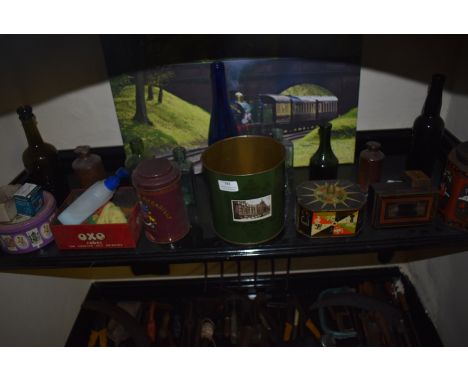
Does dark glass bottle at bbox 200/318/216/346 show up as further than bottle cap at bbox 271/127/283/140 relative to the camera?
Yes

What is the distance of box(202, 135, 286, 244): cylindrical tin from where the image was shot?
0.73 metres

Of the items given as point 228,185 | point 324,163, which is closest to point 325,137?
point 324,163

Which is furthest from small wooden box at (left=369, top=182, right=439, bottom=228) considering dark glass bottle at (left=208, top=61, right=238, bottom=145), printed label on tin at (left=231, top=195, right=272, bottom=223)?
dark glass bottle at (left=208, top=61, right=238, bottom=145)

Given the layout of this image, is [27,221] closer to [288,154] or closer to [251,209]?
[251,209]

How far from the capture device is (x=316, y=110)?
3.25 feet

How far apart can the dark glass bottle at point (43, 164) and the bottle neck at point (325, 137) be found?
63 cm

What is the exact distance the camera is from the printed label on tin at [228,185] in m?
0.72

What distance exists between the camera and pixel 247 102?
3.18 ft

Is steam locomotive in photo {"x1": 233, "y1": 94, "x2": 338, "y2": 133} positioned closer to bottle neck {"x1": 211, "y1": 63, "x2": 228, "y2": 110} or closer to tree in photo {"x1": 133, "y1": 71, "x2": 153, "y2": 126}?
bottle neck {"x1": 211, "y1": 63, "x2": 228, "y2": 110}

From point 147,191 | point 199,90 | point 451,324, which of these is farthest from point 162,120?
point 451,324

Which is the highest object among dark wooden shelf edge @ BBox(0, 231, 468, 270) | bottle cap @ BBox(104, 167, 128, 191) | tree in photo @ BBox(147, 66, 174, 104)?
tree in photo @ BBox(147, 66, 174, 104)

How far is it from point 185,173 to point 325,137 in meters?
0.34

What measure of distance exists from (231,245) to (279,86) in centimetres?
41

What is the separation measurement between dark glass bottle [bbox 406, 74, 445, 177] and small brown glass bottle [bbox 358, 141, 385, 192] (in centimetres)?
10
